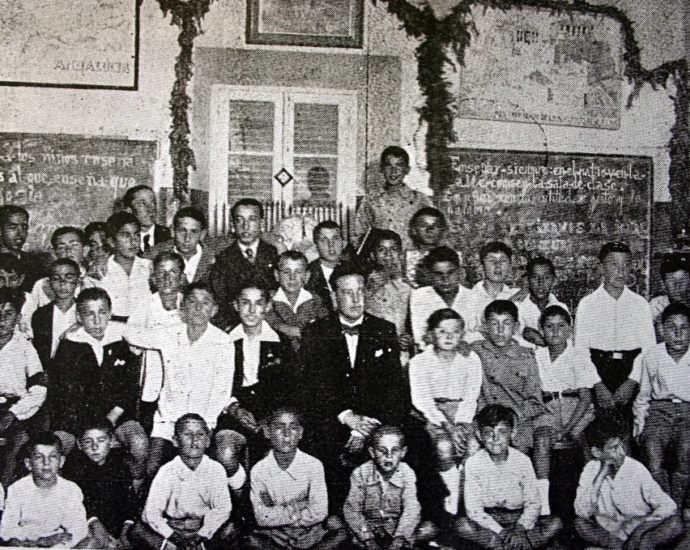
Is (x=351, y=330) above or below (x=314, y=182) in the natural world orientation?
below

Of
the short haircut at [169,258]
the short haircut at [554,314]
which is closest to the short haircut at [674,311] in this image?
the short haircut at [554,314]

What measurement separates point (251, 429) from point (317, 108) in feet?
4.35

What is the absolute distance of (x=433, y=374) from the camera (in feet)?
9.98

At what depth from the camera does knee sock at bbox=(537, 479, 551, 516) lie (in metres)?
3.03

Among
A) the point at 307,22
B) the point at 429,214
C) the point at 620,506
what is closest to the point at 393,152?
the point at 429,214

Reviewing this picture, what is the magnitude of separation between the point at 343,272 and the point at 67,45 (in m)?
1.46

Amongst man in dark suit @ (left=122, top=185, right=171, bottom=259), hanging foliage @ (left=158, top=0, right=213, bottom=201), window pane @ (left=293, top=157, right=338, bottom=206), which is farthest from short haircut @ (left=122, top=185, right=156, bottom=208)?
window pane @ (left=293, top=157, right=338, bottom=206)

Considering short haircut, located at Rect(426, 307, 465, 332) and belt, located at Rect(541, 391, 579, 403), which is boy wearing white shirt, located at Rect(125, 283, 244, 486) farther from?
belt, located at Rect(541, 391, 579, 403)

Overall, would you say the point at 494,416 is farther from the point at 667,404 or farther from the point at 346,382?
the point at 667,404

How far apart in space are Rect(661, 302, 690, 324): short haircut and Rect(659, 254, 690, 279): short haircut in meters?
0.13

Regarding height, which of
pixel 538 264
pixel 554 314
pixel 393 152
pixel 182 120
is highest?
pixel 182 120

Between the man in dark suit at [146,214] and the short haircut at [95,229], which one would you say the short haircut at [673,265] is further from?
the short haircut at [95,229]

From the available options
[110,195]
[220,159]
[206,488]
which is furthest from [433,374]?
[110,195]

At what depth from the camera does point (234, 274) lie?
3043 mm
